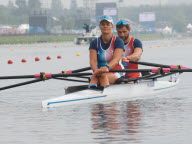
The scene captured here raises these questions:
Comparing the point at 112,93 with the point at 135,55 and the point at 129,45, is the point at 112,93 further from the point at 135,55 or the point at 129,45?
the point at 129,45

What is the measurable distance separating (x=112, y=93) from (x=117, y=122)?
3.71 m

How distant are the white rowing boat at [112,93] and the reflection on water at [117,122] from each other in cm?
30

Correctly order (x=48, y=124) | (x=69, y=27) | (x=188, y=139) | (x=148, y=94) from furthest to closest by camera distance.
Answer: (x=69, y=27) < (x=148, y=94) < (x=48, y=124) < (x=188, y=139)

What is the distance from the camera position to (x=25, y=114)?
15656mm

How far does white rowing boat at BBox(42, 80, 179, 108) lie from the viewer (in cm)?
1644

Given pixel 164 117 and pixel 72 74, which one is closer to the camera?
pixel 164 117

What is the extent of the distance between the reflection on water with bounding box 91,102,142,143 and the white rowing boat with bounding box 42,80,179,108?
30 centimetres

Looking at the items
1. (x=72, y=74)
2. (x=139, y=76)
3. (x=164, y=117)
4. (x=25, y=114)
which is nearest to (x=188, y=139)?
(x=164, y=117)

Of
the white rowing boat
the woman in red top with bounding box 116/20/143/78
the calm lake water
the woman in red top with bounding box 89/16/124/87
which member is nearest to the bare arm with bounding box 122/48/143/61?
the woman in red top with bounding box 116/20/143/78

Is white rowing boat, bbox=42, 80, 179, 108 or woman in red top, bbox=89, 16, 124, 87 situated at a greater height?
woman in red top, bbox=89, 16, 124, 87

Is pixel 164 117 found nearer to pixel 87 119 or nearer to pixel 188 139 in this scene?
pixel 87 119

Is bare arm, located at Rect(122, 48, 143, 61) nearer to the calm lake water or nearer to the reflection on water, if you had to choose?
the calm lake water

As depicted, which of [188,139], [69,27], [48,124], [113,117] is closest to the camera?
[188,139]

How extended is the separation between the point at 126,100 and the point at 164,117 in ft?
11.7
